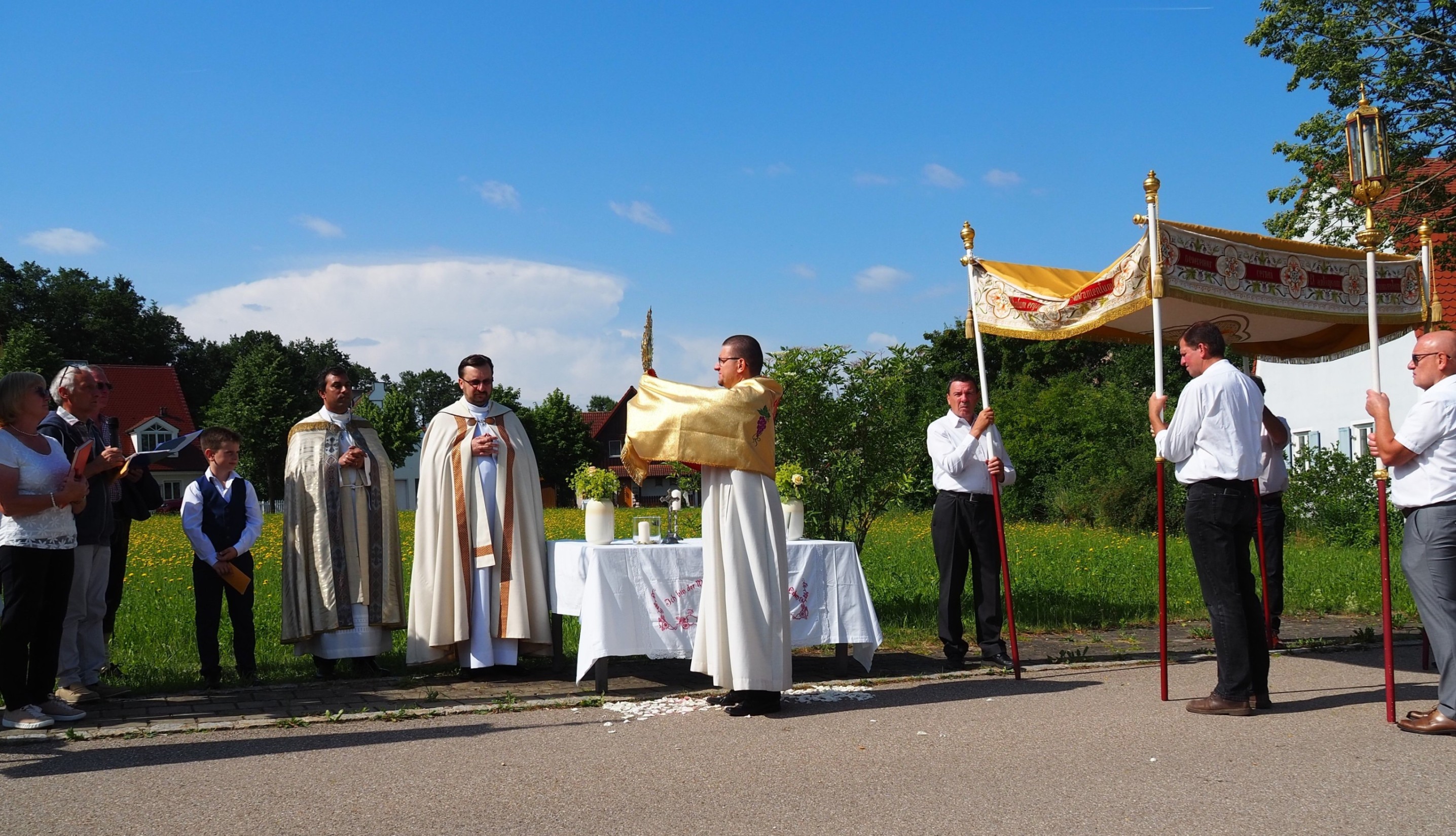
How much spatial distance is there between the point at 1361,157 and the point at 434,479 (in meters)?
6.52

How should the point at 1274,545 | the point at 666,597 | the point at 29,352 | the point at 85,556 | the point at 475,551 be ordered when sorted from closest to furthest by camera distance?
the point at 85,556
the point at 666,597
the point at 475,551
the point at 1274,545
the point at 29,352

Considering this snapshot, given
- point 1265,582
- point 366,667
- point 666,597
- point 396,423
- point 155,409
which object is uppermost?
point 155,409

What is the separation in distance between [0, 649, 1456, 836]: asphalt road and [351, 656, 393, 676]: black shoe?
1.82m

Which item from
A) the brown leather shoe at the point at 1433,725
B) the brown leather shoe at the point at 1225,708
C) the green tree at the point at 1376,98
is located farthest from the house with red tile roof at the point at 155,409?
the brown leather shoe at the point at 1433,725

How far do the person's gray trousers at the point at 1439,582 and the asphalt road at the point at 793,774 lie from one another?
1.32 feet

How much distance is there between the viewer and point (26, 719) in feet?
20.6

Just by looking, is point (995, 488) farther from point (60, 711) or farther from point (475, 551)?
point (60, 711)

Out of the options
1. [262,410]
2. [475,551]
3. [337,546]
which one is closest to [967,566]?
[475,551]

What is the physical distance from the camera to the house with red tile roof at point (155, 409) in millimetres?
60812

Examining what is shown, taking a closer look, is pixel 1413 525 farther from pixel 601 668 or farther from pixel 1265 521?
pixel 601 668

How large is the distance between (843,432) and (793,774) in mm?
5829

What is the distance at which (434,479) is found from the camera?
27.0 feet

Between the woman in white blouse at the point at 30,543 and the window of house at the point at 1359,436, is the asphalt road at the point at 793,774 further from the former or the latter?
the window of house at the point at 1359,436

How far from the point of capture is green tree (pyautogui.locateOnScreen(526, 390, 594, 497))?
75875 millimetres
